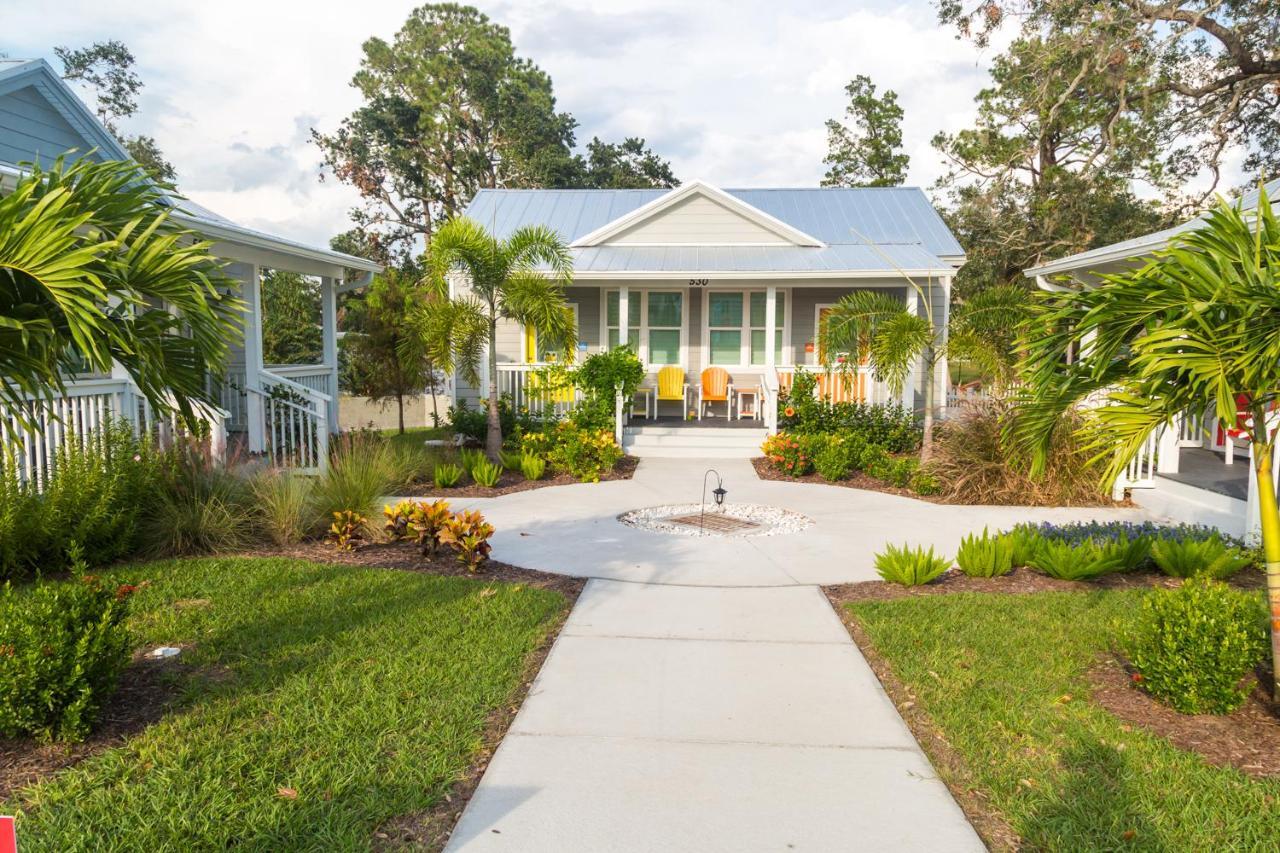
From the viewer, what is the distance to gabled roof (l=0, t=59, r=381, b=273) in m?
10.4

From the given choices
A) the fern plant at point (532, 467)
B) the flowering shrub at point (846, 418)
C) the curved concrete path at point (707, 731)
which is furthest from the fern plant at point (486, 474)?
the flowering shrub at point (846, 418)

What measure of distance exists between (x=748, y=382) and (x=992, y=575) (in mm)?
10780

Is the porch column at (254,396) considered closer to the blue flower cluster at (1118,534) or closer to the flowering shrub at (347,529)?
the flowering shrub at (347,529)

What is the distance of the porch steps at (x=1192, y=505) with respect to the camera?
8422 millimetres

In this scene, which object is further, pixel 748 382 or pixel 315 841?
pixel 748 382

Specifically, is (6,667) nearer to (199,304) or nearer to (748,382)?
(199,304)

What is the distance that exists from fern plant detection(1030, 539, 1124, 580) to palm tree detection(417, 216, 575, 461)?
7.57 m

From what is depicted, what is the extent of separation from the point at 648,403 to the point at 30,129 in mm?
10238

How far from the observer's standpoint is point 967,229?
2642 cm

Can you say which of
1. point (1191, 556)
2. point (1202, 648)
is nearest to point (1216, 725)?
point (1202, 648)

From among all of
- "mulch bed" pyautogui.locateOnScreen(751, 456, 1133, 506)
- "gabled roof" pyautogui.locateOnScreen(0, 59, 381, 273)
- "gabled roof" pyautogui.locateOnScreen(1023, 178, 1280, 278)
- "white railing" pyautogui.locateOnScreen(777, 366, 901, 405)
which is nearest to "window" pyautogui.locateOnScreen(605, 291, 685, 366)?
"white railing" pyautogui.locateOnScreen(777, 366, 901, 405)

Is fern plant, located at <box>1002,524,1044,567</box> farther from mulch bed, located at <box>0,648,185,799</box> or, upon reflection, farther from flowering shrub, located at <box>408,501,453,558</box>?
mulch bed, located at <box>0,648,185,799</box>

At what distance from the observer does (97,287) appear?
313 cm

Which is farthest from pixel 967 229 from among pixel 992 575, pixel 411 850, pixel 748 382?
pixel 411 850
